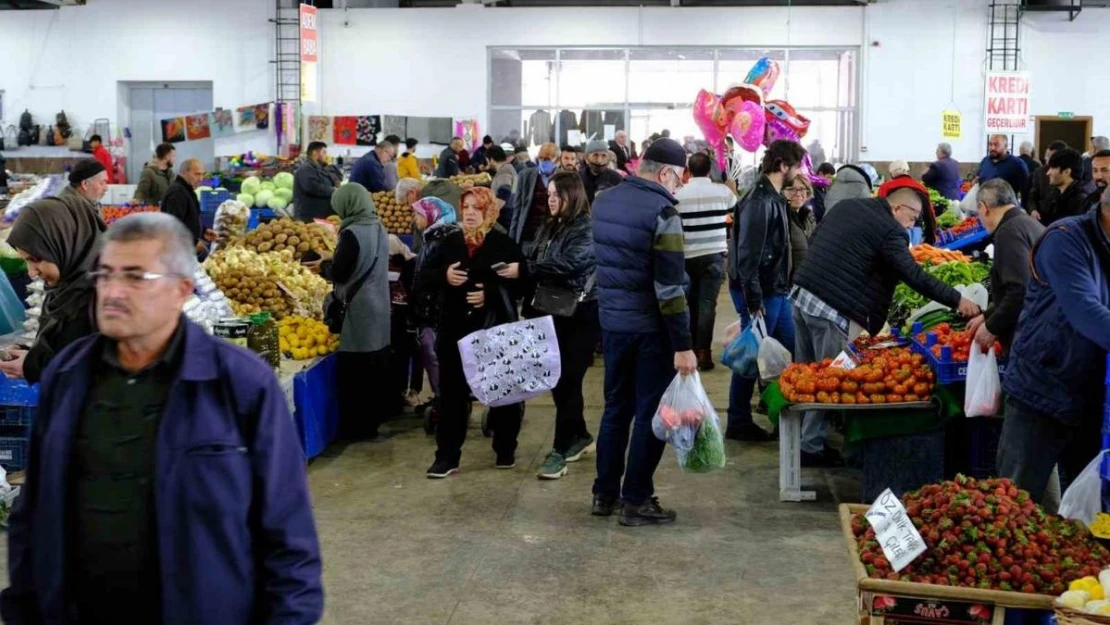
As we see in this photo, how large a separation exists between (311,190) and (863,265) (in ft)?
24.8

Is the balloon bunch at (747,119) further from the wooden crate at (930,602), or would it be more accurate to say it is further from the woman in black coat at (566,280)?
the wooden crate at (930,602)

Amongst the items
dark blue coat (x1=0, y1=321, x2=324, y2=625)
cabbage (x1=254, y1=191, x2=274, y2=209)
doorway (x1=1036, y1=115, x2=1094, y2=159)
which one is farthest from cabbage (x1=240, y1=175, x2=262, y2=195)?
doorway (x1=1036, y1=115, x2=1094, y2=159)

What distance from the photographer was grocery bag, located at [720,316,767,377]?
22.8 feet

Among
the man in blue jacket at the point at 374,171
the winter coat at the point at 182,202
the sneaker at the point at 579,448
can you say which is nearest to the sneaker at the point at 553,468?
the sneaker at the point at 579,448

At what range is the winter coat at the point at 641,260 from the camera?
18.2 feet

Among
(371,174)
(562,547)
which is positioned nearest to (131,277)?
(562,547)

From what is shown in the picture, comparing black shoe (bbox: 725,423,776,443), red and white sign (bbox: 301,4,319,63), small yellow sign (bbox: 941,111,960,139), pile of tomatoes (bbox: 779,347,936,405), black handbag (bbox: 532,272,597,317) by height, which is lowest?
black shoe (bbox: 725,423,776,443)

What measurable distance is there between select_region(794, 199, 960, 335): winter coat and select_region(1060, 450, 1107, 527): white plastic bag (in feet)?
6.86

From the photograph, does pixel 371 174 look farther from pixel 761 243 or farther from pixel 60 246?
pixel 60 246

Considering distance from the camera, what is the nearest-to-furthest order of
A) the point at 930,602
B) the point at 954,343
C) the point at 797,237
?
the point at 930,602
the point at 954,343
the point at 797,237

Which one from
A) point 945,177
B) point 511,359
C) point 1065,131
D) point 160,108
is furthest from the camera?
point 160,108

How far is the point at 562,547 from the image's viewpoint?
572cm

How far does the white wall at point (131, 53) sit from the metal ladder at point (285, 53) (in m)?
0.13

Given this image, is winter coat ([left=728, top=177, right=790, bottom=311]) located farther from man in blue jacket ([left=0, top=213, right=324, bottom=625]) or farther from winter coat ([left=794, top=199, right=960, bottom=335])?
man in blue jacket ([left=0, top=213, right=324, bottom=625])
